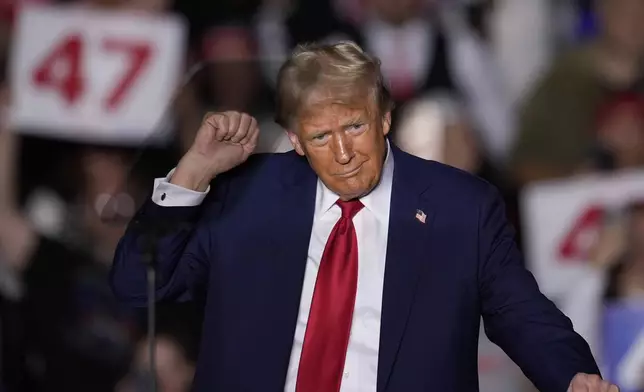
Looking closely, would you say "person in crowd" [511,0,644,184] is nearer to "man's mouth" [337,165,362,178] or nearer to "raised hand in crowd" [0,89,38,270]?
"raised hand in crowd" [0,89,38,270]

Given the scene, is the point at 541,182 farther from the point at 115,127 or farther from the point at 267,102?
the point at 115,127

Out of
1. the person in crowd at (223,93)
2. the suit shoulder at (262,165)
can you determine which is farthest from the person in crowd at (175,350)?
the suit shoulder at (262,165)

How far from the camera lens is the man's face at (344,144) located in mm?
1939

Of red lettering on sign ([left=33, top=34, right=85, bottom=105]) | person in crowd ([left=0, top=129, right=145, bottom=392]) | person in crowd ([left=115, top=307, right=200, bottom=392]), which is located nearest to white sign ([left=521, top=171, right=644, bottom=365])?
person in crowd ([left=115, top=307, right=200, bottom=392])

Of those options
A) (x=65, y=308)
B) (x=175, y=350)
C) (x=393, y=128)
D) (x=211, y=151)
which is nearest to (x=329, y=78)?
(x=211, y=151)

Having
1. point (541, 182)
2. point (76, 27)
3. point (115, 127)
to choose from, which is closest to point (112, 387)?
point (115, 127)

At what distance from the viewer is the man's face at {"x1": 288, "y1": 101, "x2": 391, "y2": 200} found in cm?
194

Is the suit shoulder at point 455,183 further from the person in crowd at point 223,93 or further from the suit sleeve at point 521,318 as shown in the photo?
the person in crowd at point 223,93

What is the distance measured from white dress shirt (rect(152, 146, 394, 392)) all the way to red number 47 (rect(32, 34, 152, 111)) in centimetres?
202

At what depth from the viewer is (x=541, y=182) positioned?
3.93 meters

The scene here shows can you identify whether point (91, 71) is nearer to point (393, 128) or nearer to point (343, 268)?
point (393, 128)

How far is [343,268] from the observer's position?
2031mm

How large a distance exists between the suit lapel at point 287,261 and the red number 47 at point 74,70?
201 cm

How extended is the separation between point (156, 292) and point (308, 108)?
36 centimetres
